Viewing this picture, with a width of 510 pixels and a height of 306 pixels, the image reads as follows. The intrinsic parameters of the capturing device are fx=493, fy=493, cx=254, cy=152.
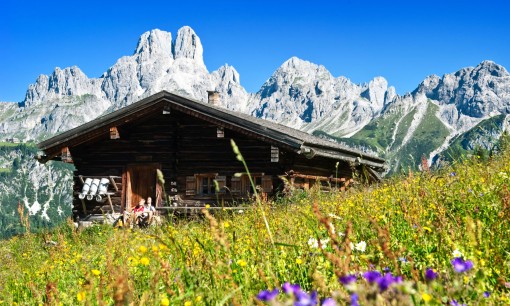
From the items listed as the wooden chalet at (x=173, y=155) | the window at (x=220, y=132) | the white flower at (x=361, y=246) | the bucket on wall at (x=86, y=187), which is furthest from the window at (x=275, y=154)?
the white flower at (x=361, y=246)

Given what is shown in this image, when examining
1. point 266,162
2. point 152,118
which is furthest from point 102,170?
point 266,162

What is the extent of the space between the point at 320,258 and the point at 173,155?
51.5ft

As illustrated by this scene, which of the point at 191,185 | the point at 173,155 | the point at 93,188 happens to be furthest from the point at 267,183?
the point at 93,188

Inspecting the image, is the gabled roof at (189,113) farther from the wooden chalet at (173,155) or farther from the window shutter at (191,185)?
the window shutter at (191,185)

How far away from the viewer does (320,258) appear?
3.35m

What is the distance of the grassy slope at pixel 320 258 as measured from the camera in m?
1.97

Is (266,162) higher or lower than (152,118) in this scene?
lower

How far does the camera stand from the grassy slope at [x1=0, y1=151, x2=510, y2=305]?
6.48ft

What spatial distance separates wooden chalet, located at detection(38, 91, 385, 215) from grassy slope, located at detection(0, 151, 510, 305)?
11.4 metres

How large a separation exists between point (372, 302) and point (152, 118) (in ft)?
60.2

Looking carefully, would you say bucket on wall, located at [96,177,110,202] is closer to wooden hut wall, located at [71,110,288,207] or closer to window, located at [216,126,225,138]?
wooden hut wall, located at [71,110,288,207]

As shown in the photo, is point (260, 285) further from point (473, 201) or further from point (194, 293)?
point (473, 201)

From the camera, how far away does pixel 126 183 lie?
62.8 ft

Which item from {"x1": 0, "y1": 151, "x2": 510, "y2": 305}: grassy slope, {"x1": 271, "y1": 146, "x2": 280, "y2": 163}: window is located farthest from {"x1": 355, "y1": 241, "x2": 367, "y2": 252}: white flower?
{"x1": 271, "y1": 146, "x2": 280, "y2": 163}: window
